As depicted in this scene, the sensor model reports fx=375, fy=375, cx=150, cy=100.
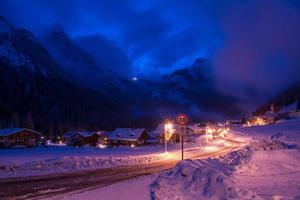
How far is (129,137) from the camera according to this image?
411 feet

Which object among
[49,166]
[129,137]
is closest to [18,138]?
[129,137]

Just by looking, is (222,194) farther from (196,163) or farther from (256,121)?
(256,121)

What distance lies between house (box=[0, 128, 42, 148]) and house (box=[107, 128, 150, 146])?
85.0 ft

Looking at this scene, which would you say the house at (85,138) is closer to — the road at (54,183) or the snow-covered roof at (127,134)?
the snow-covered roof at (127,134)

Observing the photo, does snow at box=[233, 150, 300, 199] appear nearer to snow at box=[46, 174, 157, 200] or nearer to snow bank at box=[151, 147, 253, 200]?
snow bank at box=[151, 147, 253, 200]

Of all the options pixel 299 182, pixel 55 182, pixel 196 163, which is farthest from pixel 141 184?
pixel 299 182

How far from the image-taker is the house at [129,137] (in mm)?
123762

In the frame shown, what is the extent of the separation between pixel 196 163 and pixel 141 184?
3.75 m

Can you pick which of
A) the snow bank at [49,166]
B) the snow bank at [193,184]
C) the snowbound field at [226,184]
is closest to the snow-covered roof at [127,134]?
the snow bank at [49,166]

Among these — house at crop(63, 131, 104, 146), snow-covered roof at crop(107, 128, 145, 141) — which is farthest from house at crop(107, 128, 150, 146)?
house at crop(63, 131, 104, 146)

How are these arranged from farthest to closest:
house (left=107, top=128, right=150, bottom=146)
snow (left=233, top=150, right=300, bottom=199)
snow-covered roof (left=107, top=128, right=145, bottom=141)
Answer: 1. snow-covered roof (left=107, top=128, right=145, bottom=141)
2. house (left=107, top=128, right=150, bottom=146)
3. snow (left=233, top=150, right=300, bottom=199)

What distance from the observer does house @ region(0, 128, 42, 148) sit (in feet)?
371

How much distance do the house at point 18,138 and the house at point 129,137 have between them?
2591 centimetres

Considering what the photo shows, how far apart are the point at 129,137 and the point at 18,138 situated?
35098 millimetres
